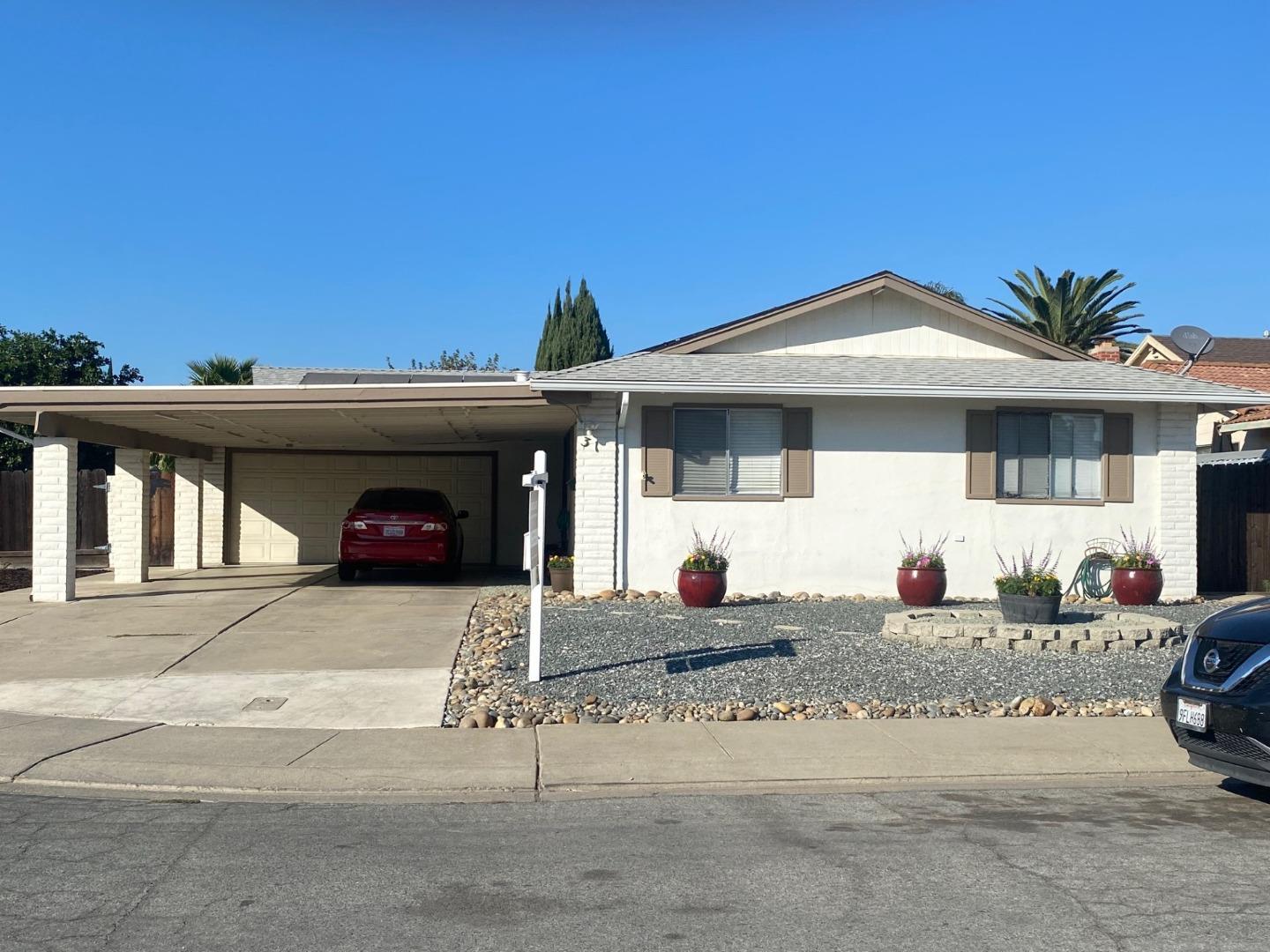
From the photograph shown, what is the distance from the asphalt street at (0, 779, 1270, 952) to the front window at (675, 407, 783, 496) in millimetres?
8279

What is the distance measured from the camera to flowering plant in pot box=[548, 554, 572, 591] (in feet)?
50.3

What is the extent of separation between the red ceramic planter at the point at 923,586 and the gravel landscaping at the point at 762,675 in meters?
1.59

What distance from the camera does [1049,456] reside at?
51.0 feet

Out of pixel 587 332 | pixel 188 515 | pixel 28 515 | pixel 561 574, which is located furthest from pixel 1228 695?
pixel 587 332

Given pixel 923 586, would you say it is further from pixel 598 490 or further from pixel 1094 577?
pixel 598 490

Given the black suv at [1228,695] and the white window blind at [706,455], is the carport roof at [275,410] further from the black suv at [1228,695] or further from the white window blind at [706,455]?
the black suv at [1228,695]

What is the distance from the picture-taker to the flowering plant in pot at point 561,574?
50.3 feet

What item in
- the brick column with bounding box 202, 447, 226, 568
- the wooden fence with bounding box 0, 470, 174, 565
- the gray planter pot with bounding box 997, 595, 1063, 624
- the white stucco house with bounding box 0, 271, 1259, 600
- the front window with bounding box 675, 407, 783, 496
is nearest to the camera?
the gray planter pot with bounding box 997, 595, 1063, 624

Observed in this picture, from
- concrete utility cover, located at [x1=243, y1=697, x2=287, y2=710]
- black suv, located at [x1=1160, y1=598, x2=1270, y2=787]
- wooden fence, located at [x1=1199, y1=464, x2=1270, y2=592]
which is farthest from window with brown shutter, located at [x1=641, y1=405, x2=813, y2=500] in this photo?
black suv, located at [x1=1160, y1=598, x2=1270, y2=787]

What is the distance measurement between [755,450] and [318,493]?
34.9ft

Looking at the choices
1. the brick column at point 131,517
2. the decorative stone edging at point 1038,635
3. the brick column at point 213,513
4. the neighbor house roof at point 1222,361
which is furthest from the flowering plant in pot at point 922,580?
the neighbor house roof at point 1222,361

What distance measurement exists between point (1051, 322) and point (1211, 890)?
29.8 m

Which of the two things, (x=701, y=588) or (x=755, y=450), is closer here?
(x=701, y=588)

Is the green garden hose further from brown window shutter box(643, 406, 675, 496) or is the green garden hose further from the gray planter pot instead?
brown window shutter box(643, 406, 675, 496)
